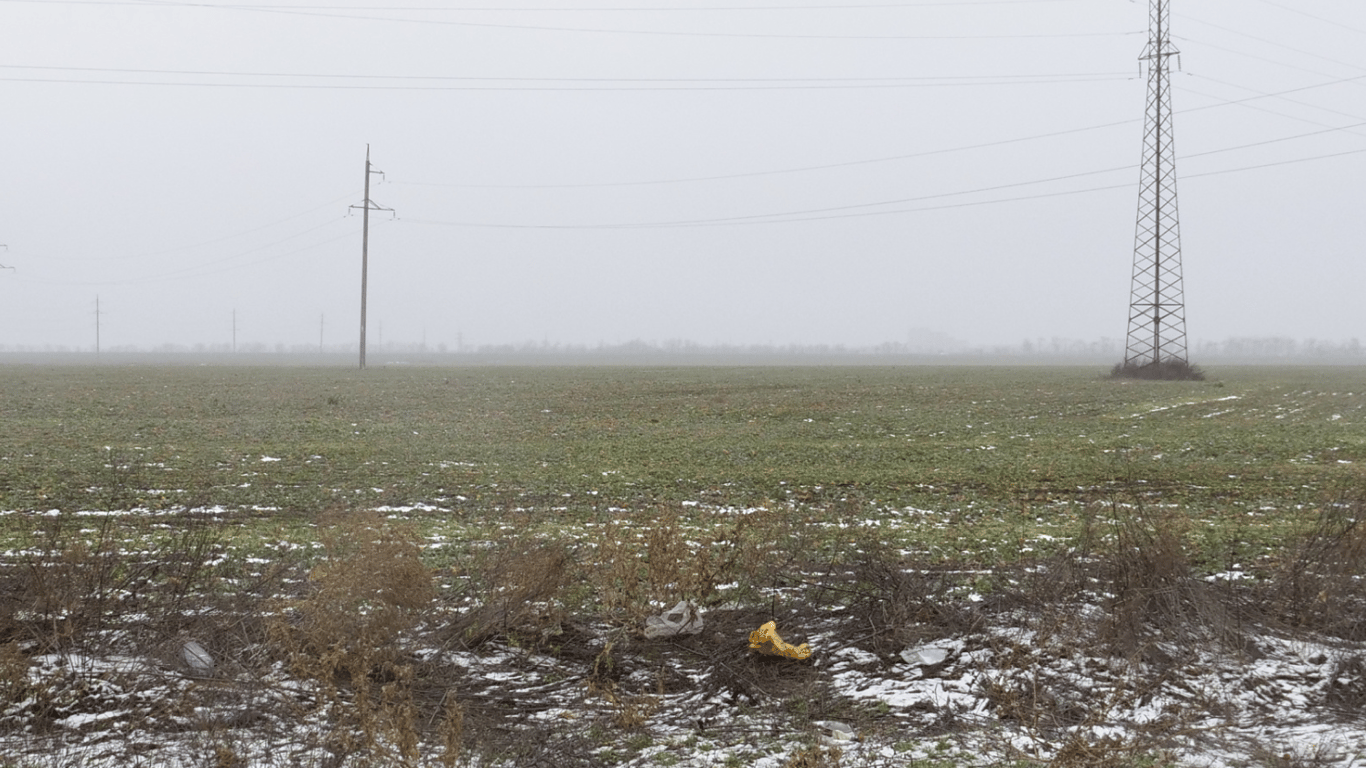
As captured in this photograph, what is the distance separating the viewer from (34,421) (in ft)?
76.4

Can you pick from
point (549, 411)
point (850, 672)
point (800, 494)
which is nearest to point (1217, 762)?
point (850, 672)

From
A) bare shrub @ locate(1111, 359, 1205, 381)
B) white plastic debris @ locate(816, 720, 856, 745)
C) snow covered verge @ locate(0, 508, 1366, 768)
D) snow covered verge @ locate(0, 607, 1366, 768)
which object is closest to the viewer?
snow covered verge @ locate(0, 607, 1366, 768)

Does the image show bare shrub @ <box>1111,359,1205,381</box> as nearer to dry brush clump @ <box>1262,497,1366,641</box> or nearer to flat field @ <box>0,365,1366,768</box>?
flat field @ <box>0,365,1366,768</box>

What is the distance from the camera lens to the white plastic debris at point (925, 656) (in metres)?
6.84

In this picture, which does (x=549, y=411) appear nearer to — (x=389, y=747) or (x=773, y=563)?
(x=773, y=563)

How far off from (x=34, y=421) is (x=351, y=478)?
13771 mm

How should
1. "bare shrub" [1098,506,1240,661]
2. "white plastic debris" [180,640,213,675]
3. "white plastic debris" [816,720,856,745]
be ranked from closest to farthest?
"white plastic debris" [816,720,856,745]
"white plastic debris" [180,640,213,675]
"bare shrub" [1098,506,1240,661]

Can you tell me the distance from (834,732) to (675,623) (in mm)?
1793

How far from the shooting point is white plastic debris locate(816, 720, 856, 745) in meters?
5.74

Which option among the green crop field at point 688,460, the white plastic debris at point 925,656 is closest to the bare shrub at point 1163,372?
the green crop field at point 688,460

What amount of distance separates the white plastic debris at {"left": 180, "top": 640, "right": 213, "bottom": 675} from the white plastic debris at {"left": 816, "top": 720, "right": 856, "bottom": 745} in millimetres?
3988

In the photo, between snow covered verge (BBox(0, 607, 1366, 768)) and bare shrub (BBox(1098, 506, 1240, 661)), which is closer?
snow covered verge (BBox(0, 607, 1366, 768))

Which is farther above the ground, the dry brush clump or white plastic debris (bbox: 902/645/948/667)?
the dry brush clump

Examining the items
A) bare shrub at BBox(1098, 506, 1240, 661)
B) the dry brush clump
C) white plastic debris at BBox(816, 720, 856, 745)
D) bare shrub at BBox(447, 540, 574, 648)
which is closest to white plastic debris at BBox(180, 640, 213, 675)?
bare shrub at BBox(447, 540, 574, 648)
